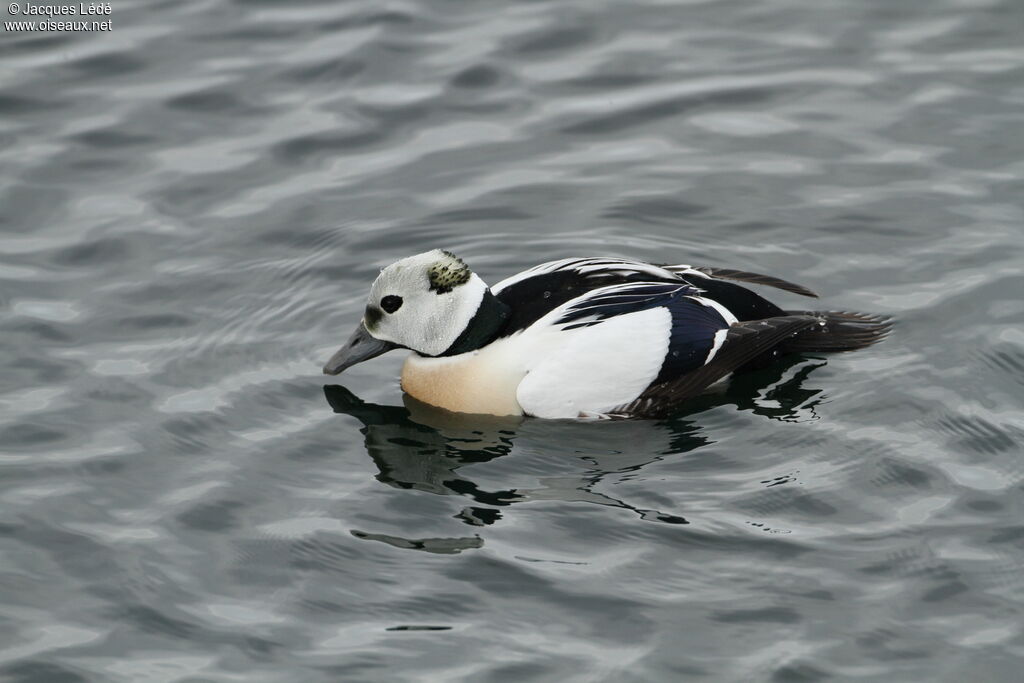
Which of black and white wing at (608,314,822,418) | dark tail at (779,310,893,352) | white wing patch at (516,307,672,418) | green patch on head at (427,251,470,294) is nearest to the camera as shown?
white wing patch at (516,307,672,418)

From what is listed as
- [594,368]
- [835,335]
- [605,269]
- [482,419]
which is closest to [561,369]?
[594,368]

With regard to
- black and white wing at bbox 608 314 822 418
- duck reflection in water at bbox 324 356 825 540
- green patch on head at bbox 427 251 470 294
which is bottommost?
duck reflection in water at bbox 324 356 825 540

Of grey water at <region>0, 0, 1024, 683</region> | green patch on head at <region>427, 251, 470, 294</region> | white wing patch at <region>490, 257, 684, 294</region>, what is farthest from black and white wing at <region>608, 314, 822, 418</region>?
green patch on head at <region>427, 251, 470, 294</region>

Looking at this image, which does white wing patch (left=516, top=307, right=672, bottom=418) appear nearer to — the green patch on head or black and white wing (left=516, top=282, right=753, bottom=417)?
black and white wing (left=516, top=282, right=753, bottom=417)

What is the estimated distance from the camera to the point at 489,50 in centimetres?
1306

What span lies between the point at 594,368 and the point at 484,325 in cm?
72

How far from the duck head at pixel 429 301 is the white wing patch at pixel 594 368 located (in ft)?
1.73

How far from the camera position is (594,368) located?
345 inches

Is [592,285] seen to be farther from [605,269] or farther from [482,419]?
[482,419]

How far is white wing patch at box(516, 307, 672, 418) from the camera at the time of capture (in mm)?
8711

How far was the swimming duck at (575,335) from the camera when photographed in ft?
28.8

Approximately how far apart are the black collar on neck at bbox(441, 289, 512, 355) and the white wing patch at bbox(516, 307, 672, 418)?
36cm

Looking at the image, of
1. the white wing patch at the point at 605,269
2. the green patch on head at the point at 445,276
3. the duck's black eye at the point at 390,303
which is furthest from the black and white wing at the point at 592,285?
the duck's black eye at the point at 390,303

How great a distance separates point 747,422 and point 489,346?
1546mm
